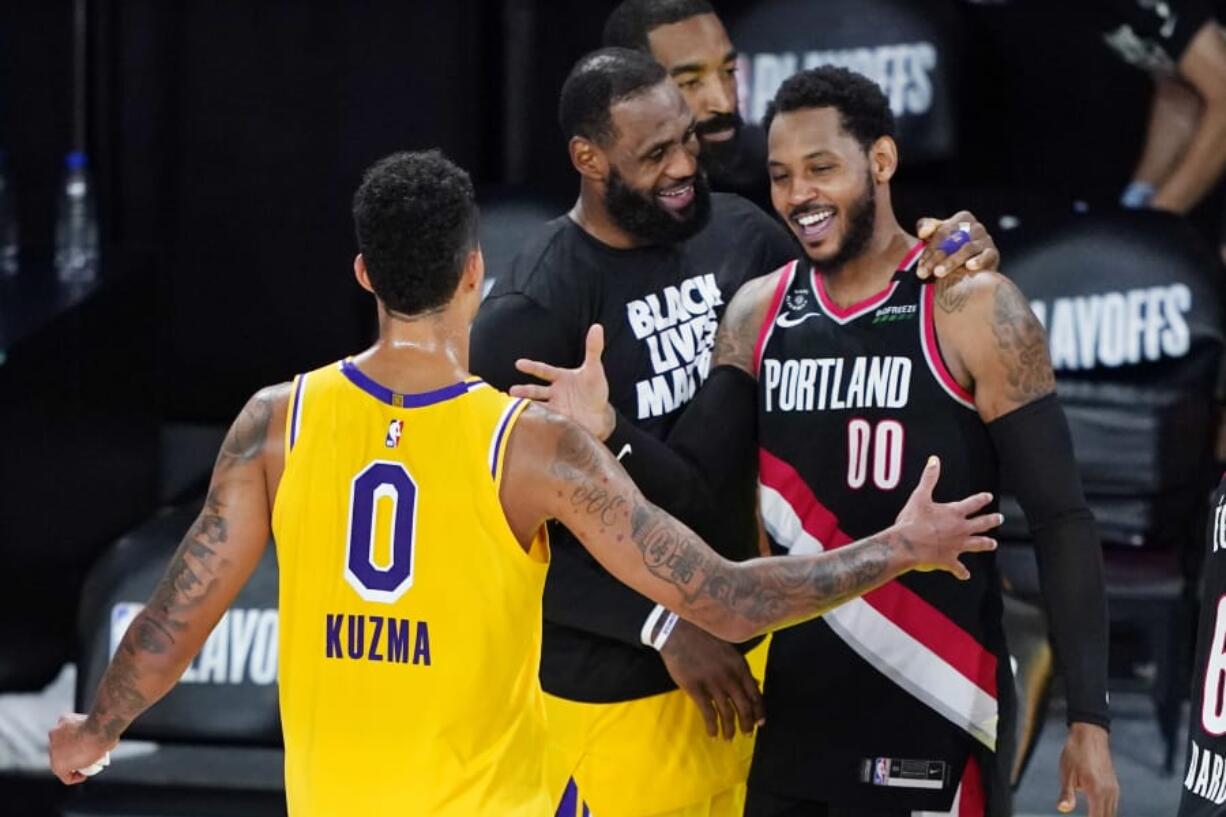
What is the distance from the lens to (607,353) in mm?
4598

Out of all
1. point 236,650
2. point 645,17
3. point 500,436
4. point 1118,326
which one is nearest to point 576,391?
point 500,436

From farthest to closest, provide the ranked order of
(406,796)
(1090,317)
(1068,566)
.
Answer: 1. (1090,317)
2. (1068,566)
3. (406,796)

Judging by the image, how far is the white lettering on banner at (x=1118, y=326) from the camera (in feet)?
21.4

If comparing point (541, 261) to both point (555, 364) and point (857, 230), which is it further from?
point (857, 230)

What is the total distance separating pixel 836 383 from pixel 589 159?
76 centimetres

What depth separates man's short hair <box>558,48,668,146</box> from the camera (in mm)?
4766

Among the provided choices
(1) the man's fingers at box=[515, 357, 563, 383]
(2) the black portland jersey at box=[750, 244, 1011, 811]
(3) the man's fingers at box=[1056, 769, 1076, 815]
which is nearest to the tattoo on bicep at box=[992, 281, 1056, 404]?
(2) the black portland jersey at box=[750, 244, 1011, 811]

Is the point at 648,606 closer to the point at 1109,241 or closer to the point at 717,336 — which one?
the point at 717,336

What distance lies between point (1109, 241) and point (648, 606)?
2.63m

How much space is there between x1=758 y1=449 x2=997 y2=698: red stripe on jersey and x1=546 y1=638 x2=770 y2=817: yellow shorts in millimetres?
470

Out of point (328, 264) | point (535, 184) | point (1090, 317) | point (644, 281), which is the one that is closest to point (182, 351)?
point (328, 264)

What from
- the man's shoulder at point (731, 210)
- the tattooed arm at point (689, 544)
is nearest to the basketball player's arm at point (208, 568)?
the tattooed arm at point (689, 544)

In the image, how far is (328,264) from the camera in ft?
25.1

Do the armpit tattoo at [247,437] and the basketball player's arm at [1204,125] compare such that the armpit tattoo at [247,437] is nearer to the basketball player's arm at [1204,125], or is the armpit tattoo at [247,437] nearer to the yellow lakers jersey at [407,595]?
the yellow lakers jersey at [407,595]
